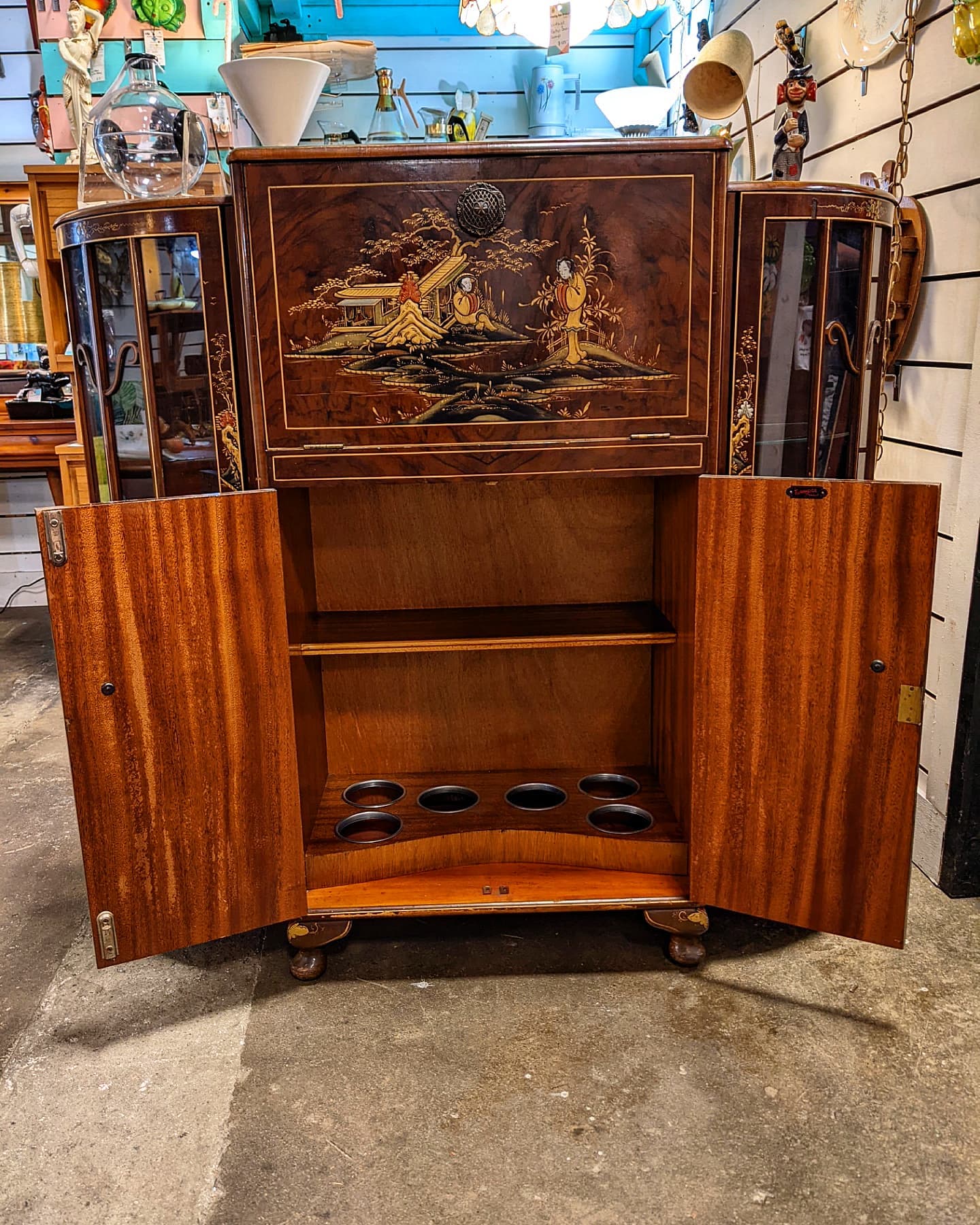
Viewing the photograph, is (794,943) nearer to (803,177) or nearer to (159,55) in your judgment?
(803,177)

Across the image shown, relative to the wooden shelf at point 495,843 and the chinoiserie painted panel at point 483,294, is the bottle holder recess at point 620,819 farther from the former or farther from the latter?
the chinoiserie painted panel at point 483,294

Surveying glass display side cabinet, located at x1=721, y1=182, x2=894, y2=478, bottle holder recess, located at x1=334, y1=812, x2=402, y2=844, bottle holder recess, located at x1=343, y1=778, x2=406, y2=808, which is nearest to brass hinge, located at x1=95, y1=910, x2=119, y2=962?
bottle holder recess, located at x1=334, y1=812, x2=402, y2=844

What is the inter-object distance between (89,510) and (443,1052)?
3.66ft

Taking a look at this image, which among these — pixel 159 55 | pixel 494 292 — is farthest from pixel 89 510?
pixel 159 55

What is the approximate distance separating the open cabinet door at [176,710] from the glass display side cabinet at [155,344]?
191 mm

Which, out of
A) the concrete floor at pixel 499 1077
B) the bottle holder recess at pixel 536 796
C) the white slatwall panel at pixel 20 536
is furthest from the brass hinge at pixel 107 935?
the white slatwall panel at pixel 20 536

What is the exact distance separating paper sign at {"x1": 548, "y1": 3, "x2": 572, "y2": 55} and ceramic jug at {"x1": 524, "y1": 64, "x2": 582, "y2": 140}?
66 centimetres

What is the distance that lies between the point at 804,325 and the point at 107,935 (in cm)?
167

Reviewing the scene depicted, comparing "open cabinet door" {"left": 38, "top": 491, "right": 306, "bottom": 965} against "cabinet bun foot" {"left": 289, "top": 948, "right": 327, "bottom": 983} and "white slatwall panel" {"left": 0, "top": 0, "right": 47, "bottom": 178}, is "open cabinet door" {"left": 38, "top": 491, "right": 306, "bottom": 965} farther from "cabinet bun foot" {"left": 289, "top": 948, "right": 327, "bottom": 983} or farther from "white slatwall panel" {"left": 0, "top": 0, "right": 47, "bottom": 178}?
"white slatwall panel" {"left": 0, "top": 0, "right": 47, "bottom": 178}

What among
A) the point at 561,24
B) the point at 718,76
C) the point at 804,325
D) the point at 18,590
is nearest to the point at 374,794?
the point at 804,325

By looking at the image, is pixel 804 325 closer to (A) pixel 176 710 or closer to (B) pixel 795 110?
(B) pixel 795 110

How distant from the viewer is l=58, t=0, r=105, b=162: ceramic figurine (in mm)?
3623

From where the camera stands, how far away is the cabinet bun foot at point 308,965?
6.29 ft

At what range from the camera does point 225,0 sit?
3699 millimetres
